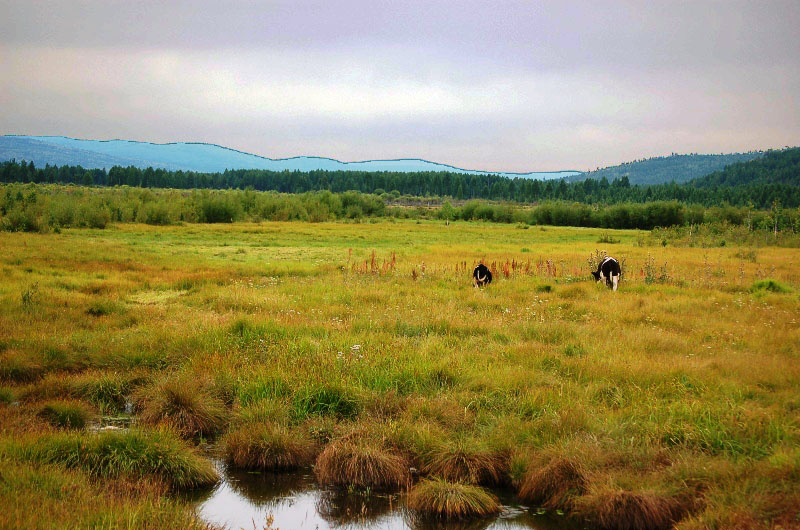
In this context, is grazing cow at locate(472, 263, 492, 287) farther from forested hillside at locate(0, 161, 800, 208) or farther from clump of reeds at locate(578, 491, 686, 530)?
forested hillside at locate(0, 161, 800, 208)

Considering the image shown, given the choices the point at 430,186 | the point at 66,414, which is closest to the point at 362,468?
the point at 66,414

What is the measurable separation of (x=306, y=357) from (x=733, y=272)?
21.2 meters

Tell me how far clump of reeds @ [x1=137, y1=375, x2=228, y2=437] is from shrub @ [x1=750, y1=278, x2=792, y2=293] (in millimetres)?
17118

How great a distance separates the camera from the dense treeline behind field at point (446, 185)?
14600 cm

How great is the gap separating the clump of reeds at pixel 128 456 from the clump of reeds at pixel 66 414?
3.71 feet

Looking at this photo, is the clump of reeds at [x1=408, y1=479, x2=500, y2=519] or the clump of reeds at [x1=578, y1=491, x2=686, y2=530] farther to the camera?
the clump of reeds at [x1=408, y1=479, x2=500, y2=519]

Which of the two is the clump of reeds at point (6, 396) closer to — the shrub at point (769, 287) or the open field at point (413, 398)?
the open field at point (413, 398)

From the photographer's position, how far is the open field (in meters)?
6.35

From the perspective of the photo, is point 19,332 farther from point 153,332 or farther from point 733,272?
point 733,272

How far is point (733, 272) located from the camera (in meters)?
24.5

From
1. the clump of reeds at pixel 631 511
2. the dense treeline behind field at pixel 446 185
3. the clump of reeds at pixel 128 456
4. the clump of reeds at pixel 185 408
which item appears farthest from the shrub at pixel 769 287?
the dense treeline behind field at pixel 446 185

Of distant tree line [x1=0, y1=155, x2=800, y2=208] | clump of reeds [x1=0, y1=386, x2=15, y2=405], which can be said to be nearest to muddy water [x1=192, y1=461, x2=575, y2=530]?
clump of reeds [x1=0, y1=386, x2=15, y2=405]

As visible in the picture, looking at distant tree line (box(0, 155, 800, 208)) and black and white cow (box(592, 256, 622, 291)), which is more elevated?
distant tree line (box(0, 155, 800, 208))

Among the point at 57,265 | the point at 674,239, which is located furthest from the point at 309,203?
the point at 57,265
